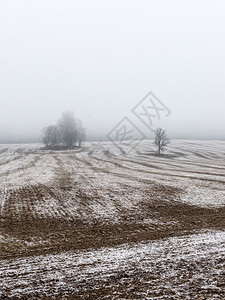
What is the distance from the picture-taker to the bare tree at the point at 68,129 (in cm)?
8516

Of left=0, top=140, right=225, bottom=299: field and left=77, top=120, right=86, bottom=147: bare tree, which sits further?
left=77, top=120, right=86, bottom=147: bare tree

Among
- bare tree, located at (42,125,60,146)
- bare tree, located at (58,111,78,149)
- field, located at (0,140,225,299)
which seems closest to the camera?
field, located at (0,140,225,299)

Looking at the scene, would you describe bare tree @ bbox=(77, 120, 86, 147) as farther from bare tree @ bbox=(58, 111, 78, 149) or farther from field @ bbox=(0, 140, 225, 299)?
field @ bbox=(0, 140, 225, 299)

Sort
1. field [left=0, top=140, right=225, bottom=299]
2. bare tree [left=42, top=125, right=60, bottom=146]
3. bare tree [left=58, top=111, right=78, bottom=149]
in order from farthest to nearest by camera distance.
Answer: bare tree [left=42, top=125, right=60, bottom=146] → bare tree [left=58, top=111, right=78, bottom=149] → field [left=0, top=140, right=225, bottom=299]

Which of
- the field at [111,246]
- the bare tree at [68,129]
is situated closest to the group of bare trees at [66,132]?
the bare tree at [68,129]

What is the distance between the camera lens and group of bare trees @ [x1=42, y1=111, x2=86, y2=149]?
281 feet

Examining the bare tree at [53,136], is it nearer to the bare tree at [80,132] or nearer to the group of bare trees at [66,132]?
the group of bare trees at [66,132]

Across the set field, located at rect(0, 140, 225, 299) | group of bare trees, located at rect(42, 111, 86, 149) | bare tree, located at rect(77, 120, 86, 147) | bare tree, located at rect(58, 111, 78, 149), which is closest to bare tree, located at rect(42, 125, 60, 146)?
group of bare trees, located at rect(42, 111, 86, 149)

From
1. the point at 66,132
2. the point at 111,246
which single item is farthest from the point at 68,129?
the point at 111,246

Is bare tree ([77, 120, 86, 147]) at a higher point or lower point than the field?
higher

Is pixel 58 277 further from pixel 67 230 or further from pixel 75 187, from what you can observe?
pixel 75 187

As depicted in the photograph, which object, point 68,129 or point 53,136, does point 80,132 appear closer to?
point 68,129

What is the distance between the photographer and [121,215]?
47.3ft

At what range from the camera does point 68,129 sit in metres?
86.6
